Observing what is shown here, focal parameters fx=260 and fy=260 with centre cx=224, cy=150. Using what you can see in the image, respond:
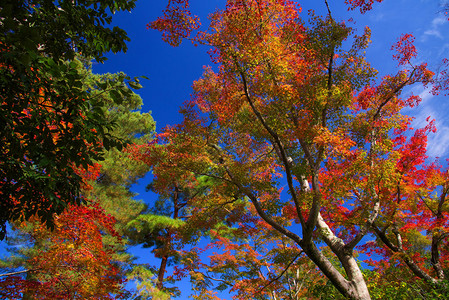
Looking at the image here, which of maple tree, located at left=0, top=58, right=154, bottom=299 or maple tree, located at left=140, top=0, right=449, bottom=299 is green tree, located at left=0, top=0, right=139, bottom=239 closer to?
maple tree, located at left=0, top=58, right=154, bottom=299

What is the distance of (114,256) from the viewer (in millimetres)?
11438

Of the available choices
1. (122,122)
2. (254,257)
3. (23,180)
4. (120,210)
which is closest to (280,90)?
(23,180)

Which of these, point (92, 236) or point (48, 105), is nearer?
point (48, 105)

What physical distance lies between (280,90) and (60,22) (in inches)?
176

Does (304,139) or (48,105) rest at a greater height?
(304,139)

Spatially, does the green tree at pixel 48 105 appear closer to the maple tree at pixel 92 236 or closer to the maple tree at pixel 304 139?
the maple tree at pixel 92 236

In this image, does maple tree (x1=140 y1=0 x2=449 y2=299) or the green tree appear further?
maple tree (x1=140 y1=0 x2=449 y2=299)

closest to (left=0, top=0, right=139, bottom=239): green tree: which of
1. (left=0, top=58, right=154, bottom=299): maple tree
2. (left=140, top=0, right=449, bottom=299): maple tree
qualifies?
(left=0, top=58, right=154, bottom=299): maple tree

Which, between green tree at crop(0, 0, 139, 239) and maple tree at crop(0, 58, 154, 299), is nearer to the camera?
green tree at crop(0, 0, 139, 239)

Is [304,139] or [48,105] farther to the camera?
[304,139]

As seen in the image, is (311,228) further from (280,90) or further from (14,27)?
(14,27)

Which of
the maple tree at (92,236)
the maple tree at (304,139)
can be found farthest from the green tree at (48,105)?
Result: the maple tree at (304,139)

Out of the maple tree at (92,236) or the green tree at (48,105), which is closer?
the green tree at (48,105)

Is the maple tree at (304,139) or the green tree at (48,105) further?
the maple tree at (304,139)
